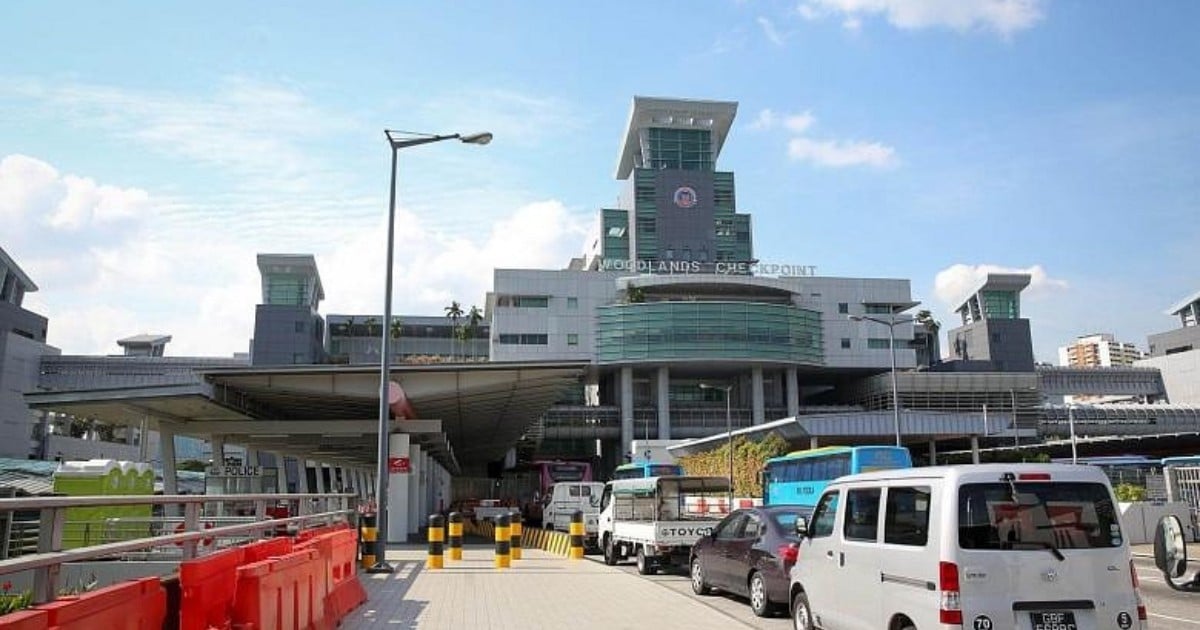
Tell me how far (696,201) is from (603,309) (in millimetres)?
29260

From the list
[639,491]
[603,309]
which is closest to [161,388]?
[639,491]

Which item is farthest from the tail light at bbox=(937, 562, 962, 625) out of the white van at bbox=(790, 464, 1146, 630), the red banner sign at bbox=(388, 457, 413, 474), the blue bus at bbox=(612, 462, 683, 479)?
the blue bus at bbox=(612, 462, 683, 479)

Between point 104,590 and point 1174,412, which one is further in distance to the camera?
point 1174,412

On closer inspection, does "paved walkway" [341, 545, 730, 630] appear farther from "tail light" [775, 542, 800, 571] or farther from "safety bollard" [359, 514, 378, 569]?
"tail light" [775, 542, 800, 571]

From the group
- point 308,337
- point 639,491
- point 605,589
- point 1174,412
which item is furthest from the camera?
point 308,337

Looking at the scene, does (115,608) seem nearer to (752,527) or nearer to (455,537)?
(752,527)

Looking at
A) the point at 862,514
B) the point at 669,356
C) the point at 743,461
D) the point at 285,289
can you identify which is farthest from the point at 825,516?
the point at 285,289

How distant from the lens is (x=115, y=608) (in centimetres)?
533

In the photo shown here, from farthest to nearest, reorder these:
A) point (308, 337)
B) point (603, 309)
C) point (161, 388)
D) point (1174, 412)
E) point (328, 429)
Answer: point (308, 337), point (1174, 412), point (603, 309), point (328, 429), point (161, 388)

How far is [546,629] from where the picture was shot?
444 inches

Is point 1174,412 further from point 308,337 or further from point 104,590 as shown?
point 104,590

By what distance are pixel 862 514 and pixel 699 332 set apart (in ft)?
276

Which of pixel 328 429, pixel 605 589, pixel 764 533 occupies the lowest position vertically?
pixel 605 589

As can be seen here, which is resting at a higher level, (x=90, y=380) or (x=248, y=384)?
(x=90, y=380)
